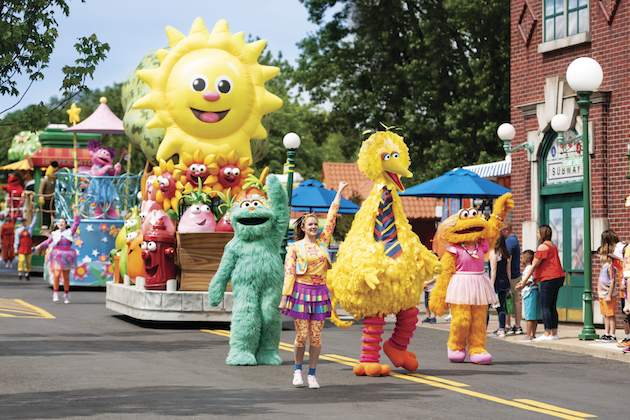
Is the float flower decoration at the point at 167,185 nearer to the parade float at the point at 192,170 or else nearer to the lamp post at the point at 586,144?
the parade float at the point at 192,170

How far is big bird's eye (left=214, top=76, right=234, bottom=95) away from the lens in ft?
50.3

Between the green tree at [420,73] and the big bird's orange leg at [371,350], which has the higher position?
the green tree at [420,73]

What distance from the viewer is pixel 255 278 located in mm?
10578

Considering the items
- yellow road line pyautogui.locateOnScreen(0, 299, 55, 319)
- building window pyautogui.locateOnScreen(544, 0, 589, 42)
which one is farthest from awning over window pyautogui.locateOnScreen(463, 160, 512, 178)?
yellow road line pyautogui.locateOnScreen(0, 299, 55, 319)

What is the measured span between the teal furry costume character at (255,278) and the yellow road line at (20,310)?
6.50m

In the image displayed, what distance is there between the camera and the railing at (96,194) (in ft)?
75.1

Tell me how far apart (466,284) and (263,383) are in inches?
A: 120

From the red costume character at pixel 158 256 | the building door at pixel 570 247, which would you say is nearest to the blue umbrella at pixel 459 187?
the building door at pixel 570 247

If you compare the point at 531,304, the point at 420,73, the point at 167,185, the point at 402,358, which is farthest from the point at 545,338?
the point at 420,73

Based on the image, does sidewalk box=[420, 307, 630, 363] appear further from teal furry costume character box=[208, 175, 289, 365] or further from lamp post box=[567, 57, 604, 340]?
teal furry costume character box=[208, 175, 289, 365]

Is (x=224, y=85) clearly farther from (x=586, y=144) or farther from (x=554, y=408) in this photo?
(x=554, y=408)

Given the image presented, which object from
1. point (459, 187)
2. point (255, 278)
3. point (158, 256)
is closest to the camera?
point (255, 278)

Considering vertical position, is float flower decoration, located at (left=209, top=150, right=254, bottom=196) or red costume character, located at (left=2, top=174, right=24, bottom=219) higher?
red costume character, located at (left=2, top=174, right=24, bottom=219)

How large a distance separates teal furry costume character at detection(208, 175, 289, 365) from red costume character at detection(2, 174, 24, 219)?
29.9 metres
